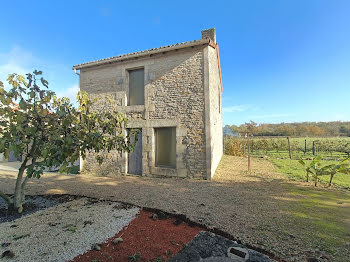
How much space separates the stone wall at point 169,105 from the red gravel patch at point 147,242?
135 inches

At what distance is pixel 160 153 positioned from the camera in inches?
269

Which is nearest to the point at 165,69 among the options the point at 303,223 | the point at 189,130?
the point at 189,130

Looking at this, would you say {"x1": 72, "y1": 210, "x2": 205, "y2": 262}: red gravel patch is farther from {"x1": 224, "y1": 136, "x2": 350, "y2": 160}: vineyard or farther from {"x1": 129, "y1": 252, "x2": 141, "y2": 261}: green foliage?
{"x1": 224, "y1": 136, "x2": 350, "y2": 160}: vineyard

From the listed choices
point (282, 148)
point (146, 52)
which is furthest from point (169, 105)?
point (282, 148)

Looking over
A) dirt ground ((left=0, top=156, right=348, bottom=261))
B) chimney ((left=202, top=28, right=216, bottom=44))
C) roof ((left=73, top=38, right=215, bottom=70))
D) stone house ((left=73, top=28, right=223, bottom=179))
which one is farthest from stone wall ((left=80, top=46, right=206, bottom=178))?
chimney ((left=202, top=28, right=216, bottom=44))

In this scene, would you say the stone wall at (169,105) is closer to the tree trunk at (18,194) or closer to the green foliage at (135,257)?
the tree trunk at (18,194)

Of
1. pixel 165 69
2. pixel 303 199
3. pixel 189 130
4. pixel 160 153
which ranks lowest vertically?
pixel 303 199

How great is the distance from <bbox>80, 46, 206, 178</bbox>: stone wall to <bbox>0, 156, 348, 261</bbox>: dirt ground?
0.72 m

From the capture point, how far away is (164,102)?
259 inches

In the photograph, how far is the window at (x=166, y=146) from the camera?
659 centimetres

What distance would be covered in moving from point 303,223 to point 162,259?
2541 mm

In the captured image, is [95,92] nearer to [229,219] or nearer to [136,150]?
[136,150]

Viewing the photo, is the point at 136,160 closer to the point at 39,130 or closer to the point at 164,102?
the point at 164,102

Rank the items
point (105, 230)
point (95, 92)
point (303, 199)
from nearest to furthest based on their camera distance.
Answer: point (105, 230)
point (303, 199)
point (95, 92)
